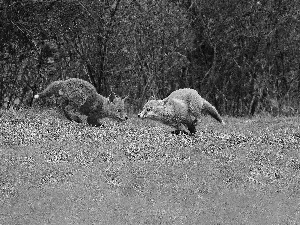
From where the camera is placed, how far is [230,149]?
13812mm

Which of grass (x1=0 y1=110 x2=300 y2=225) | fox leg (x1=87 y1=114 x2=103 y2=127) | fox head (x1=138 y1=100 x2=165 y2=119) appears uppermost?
fox head (x1=138 y1=100 x2=165 y2=119)

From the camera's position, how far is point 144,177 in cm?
1118

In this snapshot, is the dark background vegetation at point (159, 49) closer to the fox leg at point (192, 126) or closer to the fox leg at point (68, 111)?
the fox leg at point (68, 111)

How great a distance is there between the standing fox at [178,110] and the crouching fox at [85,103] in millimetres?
2103

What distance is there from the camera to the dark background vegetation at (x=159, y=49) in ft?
82.4

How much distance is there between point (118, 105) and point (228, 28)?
12.0 metres

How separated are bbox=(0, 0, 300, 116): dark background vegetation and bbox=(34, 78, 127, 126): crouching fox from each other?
6.91 meters

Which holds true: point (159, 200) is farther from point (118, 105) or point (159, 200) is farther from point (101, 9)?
point (101, 9)

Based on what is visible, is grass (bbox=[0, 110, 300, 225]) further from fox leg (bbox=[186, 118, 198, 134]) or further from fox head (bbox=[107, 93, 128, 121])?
fox head (bbox=[107, 93, 128, 121])

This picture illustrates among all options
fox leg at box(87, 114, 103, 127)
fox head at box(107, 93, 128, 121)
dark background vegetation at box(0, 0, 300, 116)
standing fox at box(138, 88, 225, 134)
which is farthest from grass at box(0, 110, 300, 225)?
dark background vegetation at box(0, 0, 300, 116)

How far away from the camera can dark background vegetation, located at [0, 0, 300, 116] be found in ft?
82.4

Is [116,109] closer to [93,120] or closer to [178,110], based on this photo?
[93,120]

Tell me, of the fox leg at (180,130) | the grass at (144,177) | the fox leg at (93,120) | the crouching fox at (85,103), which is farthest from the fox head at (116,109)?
the fox leg at (180,130)

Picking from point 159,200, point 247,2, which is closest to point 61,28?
point 247,2
